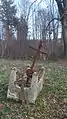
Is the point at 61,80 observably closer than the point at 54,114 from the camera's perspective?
No

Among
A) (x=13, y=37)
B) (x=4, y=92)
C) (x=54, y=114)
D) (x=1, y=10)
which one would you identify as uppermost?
(x=1, y=10)

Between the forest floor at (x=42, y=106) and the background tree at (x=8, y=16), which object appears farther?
the background tree at (x=8, y=16)

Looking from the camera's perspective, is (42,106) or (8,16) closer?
(42,106)

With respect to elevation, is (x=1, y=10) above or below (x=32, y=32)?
above

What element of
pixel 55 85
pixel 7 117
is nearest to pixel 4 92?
pixel 7 117

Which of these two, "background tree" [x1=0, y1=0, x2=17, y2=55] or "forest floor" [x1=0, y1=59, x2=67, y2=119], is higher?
"background tree" [x1=0, y1=0, x2=17, y2=55]

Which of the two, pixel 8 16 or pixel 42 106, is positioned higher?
pixel 8 16

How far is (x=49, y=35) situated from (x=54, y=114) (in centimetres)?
1609

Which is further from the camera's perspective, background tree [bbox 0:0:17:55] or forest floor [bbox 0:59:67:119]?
Answer: background tree [bbox 0:0:17:55]

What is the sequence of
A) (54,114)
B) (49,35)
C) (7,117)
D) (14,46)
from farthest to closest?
1. (49,35)
2. (14,46)
3. (54,114)
4. (7,117)

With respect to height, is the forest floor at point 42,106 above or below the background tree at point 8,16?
below

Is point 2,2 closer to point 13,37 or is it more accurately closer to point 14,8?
point 14,8

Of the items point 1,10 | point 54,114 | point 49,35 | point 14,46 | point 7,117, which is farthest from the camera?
point 1,10

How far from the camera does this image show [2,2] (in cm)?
2538
